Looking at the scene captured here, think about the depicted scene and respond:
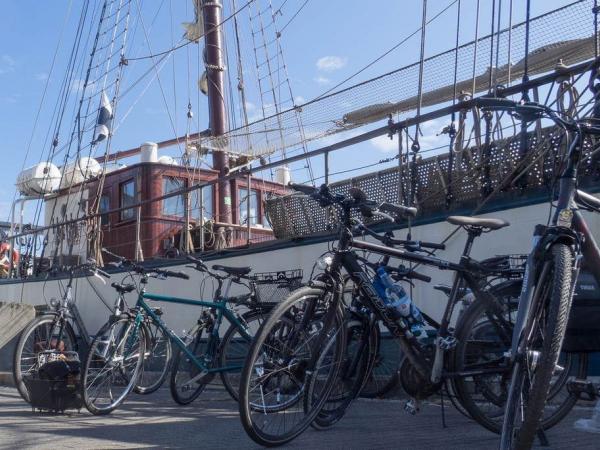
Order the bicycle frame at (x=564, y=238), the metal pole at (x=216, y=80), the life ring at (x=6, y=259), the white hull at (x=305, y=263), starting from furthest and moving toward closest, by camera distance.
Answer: the life ring at (x=6, y=259) < the metal pole at (x=216, y=80) < the white hull at (x=305, y=263) < the bicycle frame at (x=564, y=238)

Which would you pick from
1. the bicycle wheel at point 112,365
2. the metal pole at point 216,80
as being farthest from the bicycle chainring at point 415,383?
the metal pole at point 216,80

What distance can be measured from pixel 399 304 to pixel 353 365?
415 millimetres

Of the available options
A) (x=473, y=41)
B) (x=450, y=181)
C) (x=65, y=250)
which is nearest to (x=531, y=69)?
(x=473, y=41)

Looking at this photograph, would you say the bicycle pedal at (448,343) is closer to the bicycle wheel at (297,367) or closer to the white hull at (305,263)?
the bicycle wheel at (297,367)

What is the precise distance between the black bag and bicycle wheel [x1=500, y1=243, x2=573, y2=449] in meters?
0.55

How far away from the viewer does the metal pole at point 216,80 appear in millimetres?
11880

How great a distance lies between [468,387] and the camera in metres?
3.36

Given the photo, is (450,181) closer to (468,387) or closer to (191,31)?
(468,387)

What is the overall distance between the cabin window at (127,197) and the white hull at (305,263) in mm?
1542

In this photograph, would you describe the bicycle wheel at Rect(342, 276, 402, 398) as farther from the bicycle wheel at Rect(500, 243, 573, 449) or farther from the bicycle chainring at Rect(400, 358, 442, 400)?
the bicycle wheel at Rect(500, 243, 573, 449)

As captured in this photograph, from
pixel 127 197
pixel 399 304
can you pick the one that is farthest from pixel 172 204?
pixel 399 304

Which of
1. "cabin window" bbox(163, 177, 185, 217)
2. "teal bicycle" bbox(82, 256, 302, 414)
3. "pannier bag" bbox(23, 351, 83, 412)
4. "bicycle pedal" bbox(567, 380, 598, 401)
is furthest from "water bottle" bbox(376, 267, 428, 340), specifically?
"cabin window" bbox(163, 177, 185, 217)

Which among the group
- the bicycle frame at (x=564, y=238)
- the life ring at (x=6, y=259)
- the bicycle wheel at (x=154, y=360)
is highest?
the life ring at (x=6, y=259)

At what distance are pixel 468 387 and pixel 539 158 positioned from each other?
2.20 m
